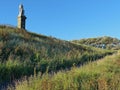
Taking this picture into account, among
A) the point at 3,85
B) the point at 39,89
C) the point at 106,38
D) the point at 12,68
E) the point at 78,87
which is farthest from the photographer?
the point at 106,38

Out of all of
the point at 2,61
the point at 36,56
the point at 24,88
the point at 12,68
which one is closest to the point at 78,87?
the point at 24,88

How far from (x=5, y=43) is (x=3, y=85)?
6773mm

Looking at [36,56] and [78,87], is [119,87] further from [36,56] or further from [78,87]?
[36,56]

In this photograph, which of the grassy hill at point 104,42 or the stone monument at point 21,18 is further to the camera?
the grassy hill at point 104,42

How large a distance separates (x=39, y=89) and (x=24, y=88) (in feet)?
1.42

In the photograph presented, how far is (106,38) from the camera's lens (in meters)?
64.6

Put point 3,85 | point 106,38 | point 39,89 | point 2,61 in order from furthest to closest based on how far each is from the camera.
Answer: point 106,38 < point 2,61 < point 3,85 < point 39,89

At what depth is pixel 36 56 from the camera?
59.9ft

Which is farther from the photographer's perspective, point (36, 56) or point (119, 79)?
point (36, 56)

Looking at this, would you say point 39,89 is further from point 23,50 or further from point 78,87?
point 23,50

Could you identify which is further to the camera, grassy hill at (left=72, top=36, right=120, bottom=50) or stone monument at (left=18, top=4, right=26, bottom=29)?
grassy hill at (left=72, top=36, right=120, bottom=50)

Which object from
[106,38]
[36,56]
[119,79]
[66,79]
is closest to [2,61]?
[36,56]

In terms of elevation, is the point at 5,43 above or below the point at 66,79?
above

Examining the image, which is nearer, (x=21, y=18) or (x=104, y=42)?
(x=21, y=18)
